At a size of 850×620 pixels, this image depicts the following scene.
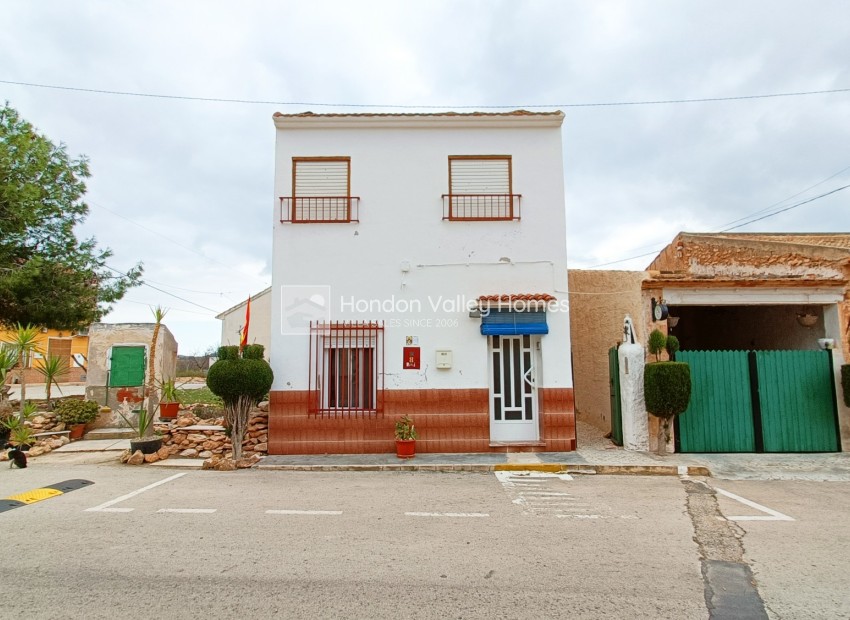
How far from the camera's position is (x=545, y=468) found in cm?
823

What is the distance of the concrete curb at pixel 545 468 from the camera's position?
26.7 ft

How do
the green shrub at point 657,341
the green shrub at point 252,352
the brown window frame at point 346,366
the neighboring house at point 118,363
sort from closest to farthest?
the green shrub at point 252,352 < the green shrub at point 657,341 < the brown window frame at point 346,366 < the neighboring house at point 118,363

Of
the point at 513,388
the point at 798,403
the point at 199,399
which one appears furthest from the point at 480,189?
the point at 199,399

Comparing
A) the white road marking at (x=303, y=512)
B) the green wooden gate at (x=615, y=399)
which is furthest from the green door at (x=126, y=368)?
the green wooden gate at (x=615, y=399)

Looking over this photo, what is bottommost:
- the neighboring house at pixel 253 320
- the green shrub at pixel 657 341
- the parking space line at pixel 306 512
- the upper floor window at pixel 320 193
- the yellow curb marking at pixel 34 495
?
the yellow curb marking at pixel 34 495

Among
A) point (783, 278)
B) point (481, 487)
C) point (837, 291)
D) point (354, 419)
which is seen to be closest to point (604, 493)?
point (481, 487)

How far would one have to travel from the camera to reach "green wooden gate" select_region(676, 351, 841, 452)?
9398 millimetres

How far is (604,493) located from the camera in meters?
6.87

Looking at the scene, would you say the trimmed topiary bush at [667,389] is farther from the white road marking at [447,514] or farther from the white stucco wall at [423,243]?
the white road marking at [447,514]

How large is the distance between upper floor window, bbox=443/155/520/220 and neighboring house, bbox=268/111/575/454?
0.03m

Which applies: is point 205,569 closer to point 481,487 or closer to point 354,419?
point 481,487

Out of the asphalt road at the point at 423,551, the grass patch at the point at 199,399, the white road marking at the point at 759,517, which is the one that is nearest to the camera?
the asphalt road at the point at 423,551

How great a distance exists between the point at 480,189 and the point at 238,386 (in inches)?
235

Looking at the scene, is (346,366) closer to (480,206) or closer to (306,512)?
(306,512)
